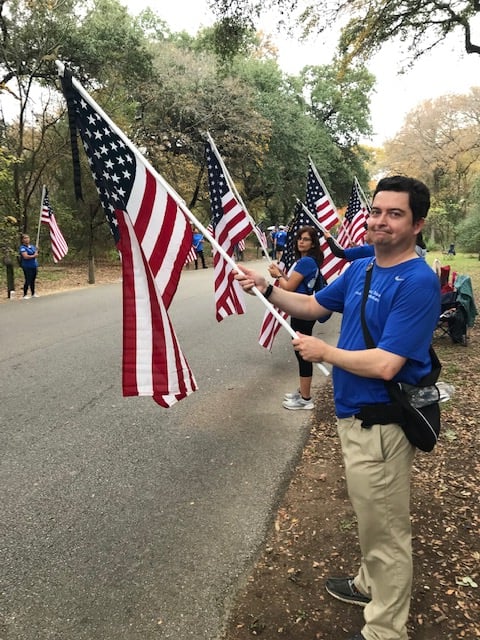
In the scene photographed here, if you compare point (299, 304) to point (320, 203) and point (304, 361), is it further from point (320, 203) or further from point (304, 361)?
point (320, 203)

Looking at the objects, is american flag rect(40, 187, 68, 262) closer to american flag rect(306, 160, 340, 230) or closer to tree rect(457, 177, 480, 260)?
american flag rect(306, 160, 340, 230)

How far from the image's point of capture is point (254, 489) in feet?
12.8

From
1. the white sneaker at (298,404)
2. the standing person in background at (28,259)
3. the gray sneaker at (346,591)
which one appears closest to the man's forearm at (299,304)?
the gray sneaker at (346,591)

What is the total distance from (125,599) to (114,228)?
2.26m

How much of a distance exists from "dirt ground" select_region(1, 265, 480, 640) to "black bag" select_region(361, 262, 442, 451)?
3.57ft

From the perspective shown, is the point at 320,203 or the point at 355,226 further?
the point at 355,226

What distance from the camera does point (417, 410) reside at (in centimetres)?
216

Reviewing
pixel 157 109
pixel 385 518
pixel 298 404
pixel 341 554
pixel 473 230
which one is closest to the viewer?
pixel 385 518

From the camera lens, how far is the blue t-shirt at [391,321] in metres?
2.06

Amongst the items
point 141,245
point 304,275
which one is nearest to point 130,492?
point 141,245

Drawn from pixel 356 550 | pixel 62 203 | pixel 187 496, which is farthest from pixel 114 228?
pixel 62 203

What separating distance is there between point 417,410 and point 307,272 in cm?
338

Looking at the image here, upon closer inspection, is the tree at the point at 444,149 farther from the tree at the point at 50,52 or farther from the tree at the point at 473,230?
the tree at the point at 50,52

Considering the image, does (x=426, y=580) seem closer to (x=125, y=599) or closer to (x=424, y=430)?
(x=424, y=430)
